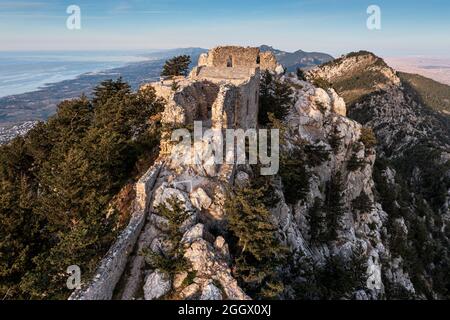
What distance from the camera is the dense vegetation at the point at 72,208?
16547 mm

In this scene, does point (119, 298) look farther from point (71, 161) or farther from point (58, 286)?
point (71, 161)

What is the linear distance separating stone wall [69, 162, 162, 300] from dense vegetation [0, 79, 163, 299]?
0.87 meters

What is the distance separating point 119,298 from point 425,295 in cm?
4197

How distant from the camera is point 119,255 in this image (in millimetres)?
16969

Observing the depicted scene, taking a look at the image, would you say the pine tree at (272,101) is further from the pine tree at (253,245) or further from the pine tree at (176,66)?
the pine tree at (253,245)

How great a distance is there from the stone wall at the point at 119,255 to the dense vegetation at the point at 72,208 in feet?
2.86

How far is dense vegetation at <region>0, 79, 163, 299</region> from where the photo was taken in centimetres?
1655

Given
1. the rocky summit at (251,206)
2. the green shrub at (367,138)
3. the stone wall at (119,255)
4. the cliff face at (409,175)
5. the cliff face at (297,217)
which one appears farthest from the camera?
the cliff face at (409,175)

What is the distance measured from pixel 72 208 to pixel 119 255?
484 centimetres

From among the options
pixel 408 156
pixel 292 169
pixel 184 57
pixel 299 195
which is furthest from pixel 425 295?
pixel 408 156

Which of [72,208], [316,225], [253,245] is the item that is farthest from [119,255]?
[316,225]

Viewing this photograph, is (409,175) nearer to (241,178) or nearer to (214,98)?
(214,98)

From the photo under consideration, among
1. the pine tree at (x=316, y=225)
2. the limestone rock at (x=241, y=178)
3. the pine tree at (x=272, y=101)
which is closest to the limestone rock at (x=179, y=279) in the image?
the limestone rock at (x=241, y=178)

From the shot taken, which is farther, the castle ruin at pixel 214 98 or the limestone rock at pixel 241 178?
the castle ruin at pixel 214 98
